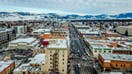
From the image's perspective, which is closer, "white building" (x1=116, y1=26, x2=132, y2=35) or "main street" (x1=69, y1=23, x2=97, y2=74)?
"main street" (x1=69, y1=23, x2=97, y2=74)

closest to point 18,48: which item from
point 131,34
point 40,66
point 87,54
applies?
point 87,54

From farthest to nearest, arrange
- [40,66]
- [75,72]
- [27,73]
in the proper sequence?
[75,72], [40,66], [27,73]

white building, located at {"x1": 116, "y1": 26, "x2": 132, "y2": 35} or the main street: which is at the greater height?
the main street

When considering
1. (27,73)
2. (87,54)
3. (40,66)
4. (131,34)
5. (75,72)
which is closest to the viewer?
(27,73)

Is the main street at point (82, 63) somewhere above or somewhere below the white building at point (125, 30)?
above

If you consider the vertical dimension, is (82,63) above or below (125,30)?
above

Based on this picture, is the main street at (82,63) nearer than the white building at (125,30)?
Yes

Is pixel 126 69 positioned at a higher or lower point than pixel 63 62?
lower

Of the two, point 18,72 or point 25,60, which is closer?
point 18,72

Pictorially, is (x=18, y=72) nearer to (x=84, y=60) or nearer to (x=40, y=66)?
(x=40, y=66)

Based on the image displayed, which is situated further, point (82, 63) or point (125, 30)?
point (125, 30)
